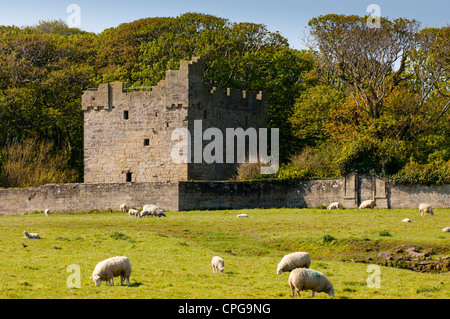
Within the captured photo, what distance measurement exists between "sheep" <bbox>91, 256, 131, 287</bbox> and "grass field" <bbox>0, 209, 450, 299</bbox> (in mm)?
243

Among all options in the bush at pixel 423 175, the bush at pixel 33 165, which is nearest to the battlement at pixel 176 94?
the bush at pixel 33 165

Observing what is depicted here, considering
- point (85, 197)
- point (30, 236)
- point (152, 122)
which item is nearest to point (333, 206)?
point (85, 197)

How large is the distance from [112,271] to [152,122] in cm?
3448

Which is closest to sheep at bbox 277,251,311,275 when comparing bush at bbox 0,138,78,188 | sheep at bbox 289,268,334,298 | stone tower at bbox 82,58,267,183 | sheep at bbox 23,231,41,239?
sheep at bbox 289,268,334,298

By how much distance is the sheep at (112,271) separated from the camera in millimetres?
17031

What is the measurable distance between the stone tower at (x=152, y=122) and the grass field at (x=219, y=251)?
13.1 meters

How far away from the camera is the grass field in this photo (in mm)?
16734

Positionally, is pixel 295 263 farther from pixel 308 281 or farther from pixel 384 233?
pixel 384 233

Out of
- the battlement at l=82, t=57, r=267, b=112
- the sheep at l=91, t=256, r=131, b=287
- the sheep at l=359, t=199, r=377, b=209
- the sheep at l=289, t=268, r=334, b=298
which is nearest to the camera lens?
the sheep at l=289, t=268, r=334, b=298

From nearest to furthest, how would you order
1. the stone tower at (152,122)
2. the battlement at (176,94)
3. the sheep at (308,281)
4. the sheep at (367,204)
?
1. the sheep at (308,281)
2. the sheep at (367,204)
3. the battlement at (176,94)
4. the stone tower at (152,122)

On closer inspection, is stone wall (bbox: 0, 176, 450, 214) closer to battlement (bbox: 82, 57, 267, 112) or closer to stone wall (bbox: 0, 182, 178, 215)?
stone wall (bbox: 0, 182, 178, 215)

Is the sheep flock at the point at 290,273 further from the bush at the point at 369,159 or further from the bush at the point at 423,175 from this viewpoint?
the bush at the point at 369,159

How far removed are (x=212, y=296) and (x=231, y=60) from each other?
1914 inches
